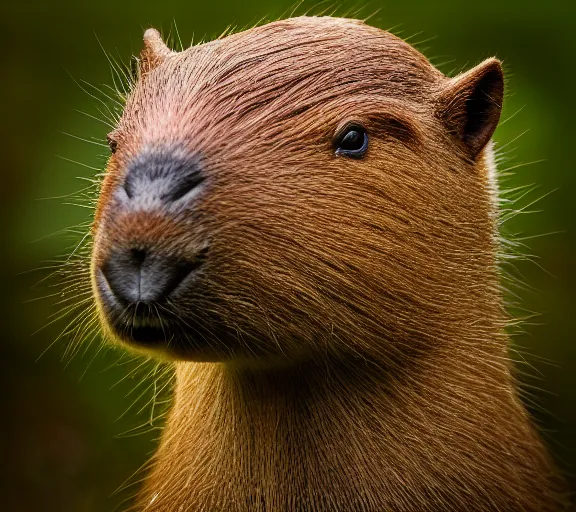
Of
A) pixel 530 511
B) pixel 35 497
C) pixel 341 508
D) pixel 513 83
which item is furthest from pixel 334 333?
pixel 35 497

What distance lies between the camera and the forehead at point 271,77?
8.77 ft

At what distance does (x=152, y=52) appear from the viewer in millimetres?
3150

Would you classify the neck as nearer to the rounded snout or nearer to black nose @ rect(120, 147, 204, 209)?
the rounded snout

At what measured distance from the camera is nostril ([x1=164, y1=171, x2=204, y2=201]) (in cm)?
247

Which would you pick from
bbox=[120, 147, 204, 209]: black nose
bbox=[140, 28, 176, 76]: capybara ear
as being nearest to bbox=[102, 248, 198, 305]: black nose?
bbox=[120, 147, 204, 209]: black nose

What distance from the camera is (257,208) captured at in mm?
2559

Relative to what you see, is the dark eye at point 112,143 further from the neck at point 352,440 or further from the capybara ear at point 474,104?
the capybara ear at point 474,104

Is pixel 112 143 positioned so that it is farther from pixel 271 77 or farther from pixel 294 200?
pixel 294 200

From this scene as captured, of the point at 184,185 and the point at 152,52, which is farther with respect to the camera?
the point at 152,52

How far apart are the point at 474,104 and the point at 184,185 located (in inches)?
39.6

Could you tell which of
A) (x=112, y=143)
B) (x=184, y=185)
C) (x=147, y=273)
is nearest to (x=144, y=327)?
(x=147, y=273)

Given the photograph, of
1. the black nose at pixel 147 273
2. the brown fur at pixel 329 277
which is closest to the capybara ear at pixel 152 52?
the brown fur at pixel 329 277

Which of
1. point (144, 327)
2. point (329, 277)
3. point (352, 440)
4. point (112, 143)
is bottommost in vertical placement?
point (352, 440)

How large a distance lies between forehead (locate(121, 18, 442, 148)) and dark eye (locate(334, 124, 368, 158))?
0.25 ft
